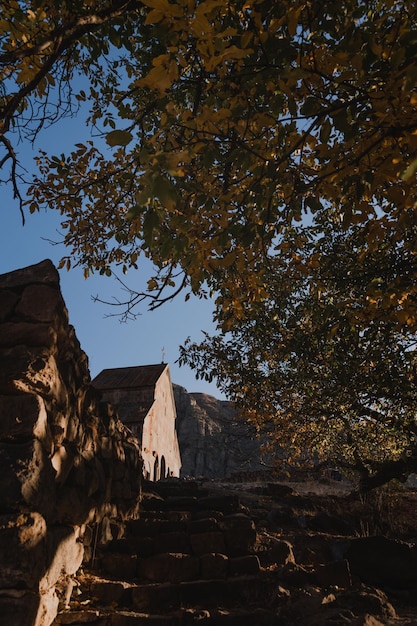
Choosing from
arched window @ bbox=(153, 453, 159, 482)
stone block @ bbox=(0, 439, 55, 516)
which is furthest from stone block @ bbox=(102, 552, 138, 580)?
arched window @ bbox=(153, 453, 159, 482)

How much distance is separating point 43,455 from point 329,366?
6336 millimetres

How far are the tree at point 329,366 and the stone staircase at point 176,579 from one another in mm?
3013

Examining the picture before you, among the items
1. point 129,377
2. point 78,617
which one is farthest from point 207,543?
point 129,377

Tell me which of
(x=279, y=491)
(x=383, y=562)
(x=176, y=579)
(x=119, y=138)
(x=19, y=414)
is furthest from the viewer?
(x=279, y=491)

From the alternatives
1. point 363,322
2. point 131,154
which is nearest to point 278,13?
point 131,154

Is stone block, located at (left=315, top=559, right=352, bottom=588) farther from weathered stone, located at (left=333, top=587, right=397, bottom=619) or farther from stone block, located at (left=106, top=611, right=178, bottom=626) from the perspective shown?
stone block, located at (left=106, top=611, right=178, bottom=626)

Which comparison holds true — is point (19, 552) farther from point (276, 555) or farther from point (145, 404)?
point (145, 404)

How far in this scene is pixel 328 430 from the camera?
13.1m

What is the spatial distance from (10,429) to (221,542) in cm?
342

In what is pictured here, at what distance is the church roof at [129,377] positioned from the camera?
782 inches

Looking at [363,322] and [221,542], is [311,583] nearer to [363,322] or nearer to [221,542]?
[221,542]

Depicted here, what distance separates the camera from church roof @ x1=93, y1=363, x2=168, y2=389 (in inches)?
782

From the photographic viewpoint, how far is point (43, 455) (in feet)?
13.0

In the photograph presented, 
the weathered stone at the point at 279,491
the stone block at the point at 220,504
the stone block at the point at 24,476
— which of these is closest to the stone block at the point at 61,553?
the stone block at the point at 24,476
